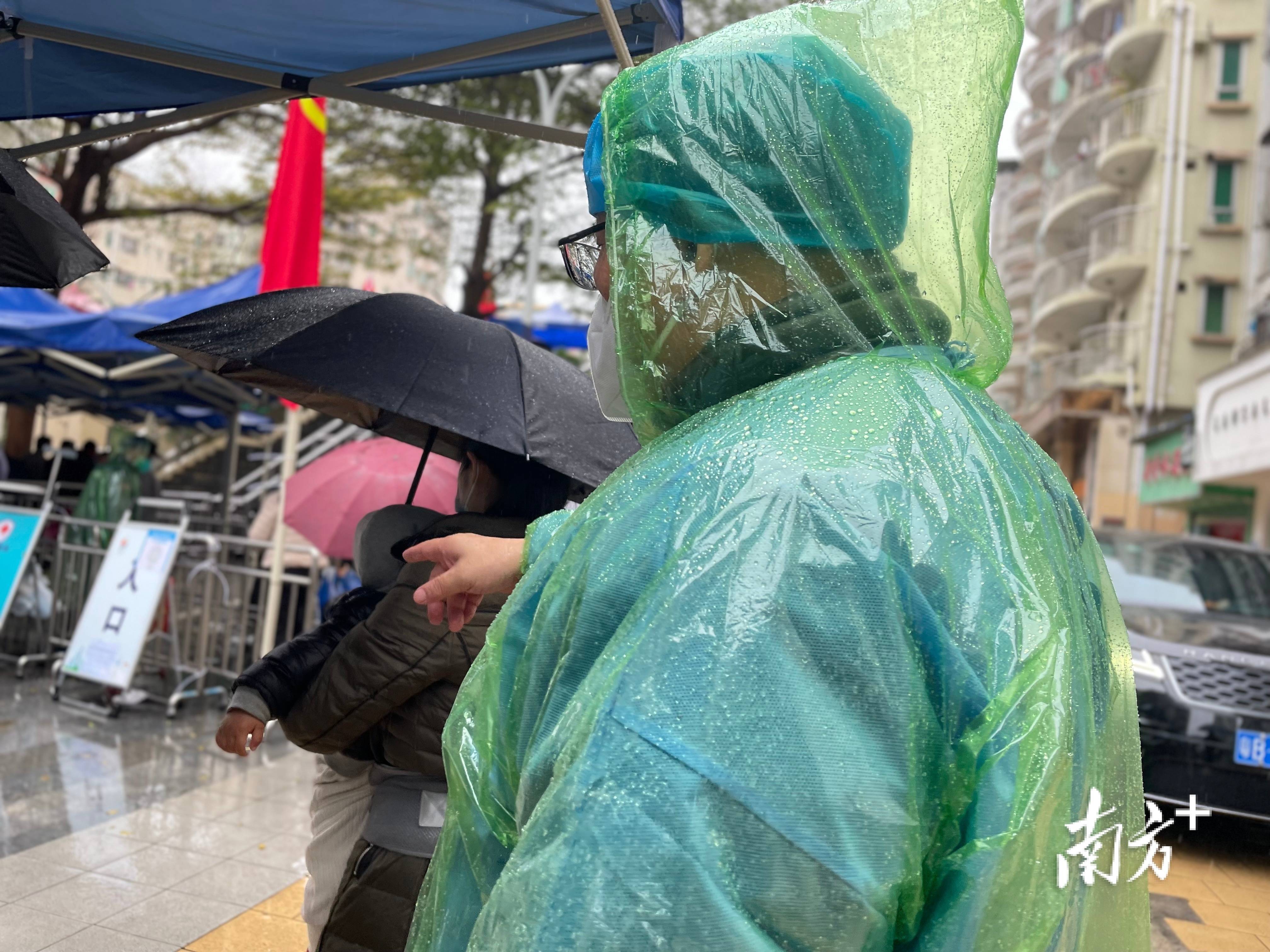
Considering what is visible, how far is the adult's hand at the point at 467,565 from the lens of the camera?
4.61 feet

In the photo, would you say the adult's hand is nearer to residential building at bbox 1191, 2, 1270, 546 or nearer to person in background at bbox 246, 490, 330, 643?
person in background at bbox 246, 490, 330, 643

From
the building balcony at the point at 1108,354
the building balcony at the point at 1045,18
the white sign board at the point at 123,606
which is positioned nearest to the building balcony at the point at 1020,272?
the building balcony at the point at 1045,18

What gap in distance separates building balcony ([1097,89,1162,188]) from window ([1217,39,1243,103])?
1.43m

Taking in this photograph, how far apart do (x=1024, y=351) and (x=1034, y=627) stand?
54.9 m

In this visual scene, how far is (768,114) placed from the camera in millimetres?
1096

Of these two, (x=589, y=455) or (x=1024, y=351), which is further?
→ (x=1024, y=351)

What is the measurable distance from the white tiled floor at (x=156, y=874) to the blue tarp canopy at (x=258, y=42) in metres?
2.72

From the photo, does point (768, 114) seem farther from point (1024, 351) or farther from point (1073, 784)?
point (1024, 351)

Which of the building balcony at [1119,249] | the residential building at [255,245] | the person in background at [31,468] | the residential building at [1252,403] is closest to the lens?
the person in background at [31,468]

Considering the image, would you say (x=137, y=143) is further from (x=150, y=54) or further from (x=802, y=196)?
(x=802, y=196)

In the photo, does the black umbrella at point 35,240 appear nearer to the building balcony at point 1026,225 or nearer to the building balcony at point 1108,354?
the building balcony at point 1108,354

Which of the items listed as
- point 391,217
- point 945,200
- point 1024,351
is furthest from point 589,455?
point 1024,351

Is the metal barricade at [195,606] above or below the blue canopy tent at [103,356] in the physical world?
below

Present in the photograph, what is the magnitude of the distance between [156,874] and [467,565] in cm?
375
